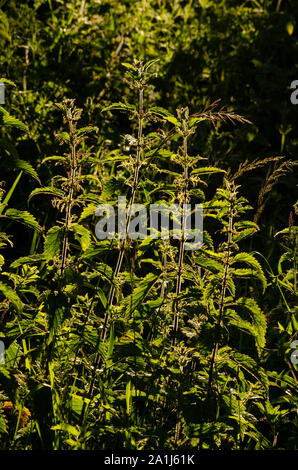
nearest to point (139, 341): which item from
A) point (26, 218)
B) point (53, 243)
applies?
point (53, 243)

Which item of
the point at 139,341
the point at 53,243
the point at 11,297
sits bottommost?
the point at 139,341

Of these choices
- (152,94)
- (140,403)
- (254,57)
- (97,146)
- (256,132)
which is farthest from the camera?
(254,57)

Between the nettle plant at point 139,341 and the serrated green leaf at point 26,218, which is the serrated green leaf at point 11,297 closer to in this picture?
the nettle plant at point 139,341

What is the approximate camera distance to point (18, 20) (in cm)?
368

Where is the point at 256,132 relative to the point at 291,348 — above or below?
above

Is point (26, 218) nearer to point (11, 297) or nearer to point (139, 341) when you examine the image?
point (11, 297)

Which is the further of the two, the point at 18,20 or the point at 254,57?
the point at 254,57

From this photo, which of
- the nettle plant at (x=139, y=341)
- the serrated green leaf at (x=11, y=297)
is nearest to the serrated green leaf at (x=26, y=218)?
the nettle plant at (x=139, y=341)

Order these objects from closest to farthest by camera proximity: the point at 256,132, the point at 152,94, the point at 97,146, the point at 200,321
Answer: the point at 200,321, the point at 97,146, the point at 152,94, the point at 256,132

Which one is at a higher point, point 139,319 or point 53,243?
point 53,243

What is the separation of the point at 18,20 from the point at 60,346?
2805 millimetres

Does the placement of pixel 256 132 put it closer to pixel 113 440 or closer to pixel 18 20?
pixel 18 20

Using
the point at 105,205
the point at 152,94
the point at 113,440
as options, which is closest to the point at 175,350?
the point at 113,440
